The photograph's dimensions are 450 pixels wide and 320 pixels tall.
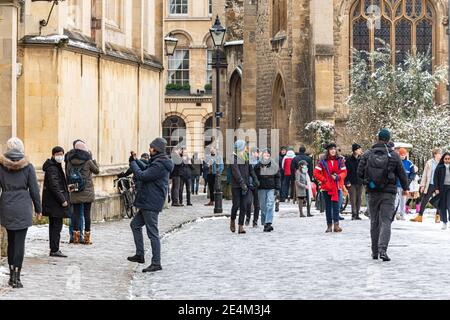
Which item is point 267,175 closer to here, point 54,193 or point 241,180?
point 241,180

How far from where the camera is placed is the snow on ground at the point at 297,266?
1297cm

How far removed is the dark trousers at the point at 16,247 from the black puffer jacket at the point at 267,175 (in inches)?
405

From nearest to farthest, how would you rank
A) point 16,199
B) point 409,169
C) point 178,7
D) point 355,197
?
1. point 16,199
2. point 355,197
3. point 409,169
4. point 178,7

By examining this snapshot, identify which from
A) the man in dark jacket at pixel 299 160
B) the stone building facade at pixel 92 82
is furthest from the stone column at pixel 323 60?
the stone building facade at pixel 92 82

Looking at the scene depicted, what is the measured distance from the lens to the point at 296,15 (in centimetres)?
4419

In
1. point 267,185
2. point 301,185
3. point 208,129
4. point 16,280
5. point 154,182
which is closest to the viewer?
point 16,280

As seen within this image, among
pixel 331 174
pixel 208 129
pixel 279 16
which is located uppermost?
pixel 279 16

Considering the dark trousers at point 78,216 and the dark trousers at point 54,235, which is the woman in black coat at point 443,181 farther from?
the dark trousers at point 54,235

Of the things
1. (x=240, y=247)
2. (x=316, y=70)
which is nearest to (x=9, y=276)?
(x=240, y=247)

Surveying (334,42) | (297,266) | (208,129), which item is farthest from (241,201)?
(208,129)

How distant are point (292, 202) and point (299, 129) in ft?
21.2

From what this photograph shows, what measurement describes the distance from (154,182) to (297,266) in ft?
6.74

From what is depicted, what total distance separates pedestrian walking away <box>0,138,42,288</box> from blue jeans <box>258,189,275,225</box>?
9.83 m

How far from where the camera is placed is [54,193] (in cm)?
1688
